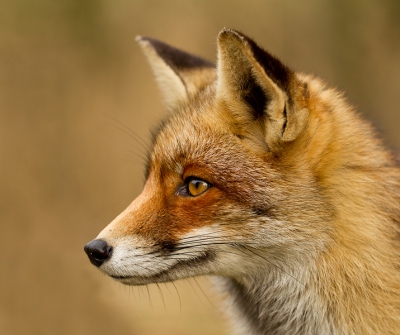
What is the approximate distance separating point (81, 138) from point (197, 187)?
7.27m

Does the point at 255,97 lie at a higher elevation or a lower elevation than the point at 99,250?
higher

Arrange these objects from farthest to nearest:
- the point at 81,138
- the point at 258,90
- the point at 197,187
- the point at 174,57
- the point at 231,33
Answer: the point at 81,138 → the point at 174,57 → the point at 197,187 → the point at 258,90 → the point at 231,33

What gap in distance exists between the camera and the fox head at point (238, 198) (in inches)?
132

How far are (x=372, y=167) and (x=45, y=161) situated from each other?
765 centimetres

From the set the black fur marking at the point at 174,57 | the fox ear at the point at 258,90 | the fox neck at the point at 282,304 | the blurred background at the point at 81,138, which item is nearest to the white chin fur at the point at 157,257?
the fox neck at the point at 282,304

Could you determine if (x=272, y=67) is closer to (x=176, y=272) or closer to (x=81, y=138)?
(x=176, y=272)

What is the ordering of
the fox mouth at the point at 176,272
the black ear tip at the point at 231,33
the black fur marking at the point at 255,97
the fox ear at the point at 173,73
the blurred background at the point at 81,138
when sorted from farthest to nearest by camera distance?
the blurred background at the point at 81,138, the fox ear at the point at 173,73, the fox mouth at the point at 176,272, the black fur marking at the point at 255,97, the black ear tip at the point at 231,33

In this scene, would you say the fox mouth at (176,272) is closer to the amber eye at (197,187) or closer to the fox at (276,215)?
the fox at (276,215)

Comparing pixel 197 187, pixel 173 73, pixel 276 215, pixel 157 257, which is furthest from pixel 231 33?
pixel 173 73

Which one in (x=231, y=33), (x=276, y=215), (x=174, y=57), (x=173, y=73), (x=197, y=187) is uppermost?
(x=174, y=57)

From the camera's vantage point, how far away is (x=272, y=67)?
320 centimetres

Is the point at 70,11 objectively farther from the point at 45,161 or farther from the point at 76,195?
the point at 76,195

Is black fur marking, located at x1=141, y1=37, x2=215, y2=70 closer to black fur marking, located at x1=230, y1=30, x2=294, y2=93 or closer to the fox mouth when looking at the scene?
black fur marking, located at x1=230, y1=30, x2=294, y2=93

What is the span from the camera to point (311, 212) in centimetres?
344
